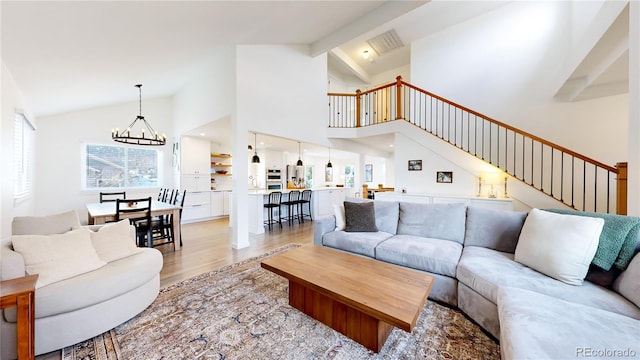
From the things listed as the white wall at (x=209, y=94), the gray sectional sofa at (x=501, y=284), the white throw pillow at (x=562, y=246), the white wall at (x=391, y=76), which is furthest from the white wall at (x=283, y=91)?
the white throw pillow at (x=562, y=246)

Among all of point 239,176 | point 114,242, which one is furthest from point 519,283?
point 239,176

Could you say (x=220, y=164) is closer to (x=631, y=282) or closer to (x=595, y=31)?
(x=631, y=282)

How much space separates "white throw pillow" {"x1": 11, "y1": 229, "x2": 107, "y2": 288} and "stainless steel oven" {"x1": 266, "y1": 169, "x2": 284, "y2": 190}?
6.48m

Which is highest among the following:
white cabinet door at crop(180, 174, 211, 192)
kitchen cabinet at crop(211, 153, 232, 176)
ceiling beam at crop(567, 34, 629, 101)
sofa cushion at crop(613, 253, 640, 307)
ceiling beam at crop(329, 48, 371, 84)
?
ceiling beam at crop(329, 48, 371, 84)

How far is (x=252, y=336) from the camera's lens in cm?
176

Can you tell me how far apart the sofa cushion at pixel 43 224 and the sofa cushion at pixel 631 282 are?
4374 mm

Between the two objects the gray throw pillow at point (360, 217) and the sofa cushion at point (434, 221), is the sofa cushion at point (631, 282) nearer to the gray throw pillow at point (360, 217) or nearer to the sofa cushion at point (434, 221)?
the sofa cushion at point (434, 221)

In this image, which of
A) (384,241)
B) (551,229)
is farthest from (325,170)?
(551,229)

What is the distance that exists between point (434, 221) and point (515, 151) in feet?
11.6

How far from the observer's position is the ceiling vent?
19.9 ft

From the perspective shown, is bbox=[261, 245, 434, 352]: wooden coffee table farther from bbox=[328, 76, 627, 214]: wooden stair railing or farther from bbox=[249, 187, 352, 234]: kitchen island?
bbox=[328, 76, 627, 214]: wooden stair railing

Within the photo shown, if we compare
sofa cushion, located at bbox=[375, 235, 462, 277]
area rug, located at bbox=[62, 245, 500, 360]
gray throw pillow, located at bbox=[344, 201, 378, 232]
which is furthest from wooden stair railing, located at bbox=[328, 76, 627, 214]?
area rug, located at bbox=[62, 245, 500, 360]

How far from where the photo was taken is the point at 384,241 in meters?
2.72

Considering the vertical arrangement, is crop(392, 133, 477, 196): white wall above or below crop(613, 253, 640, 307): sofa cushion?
above
